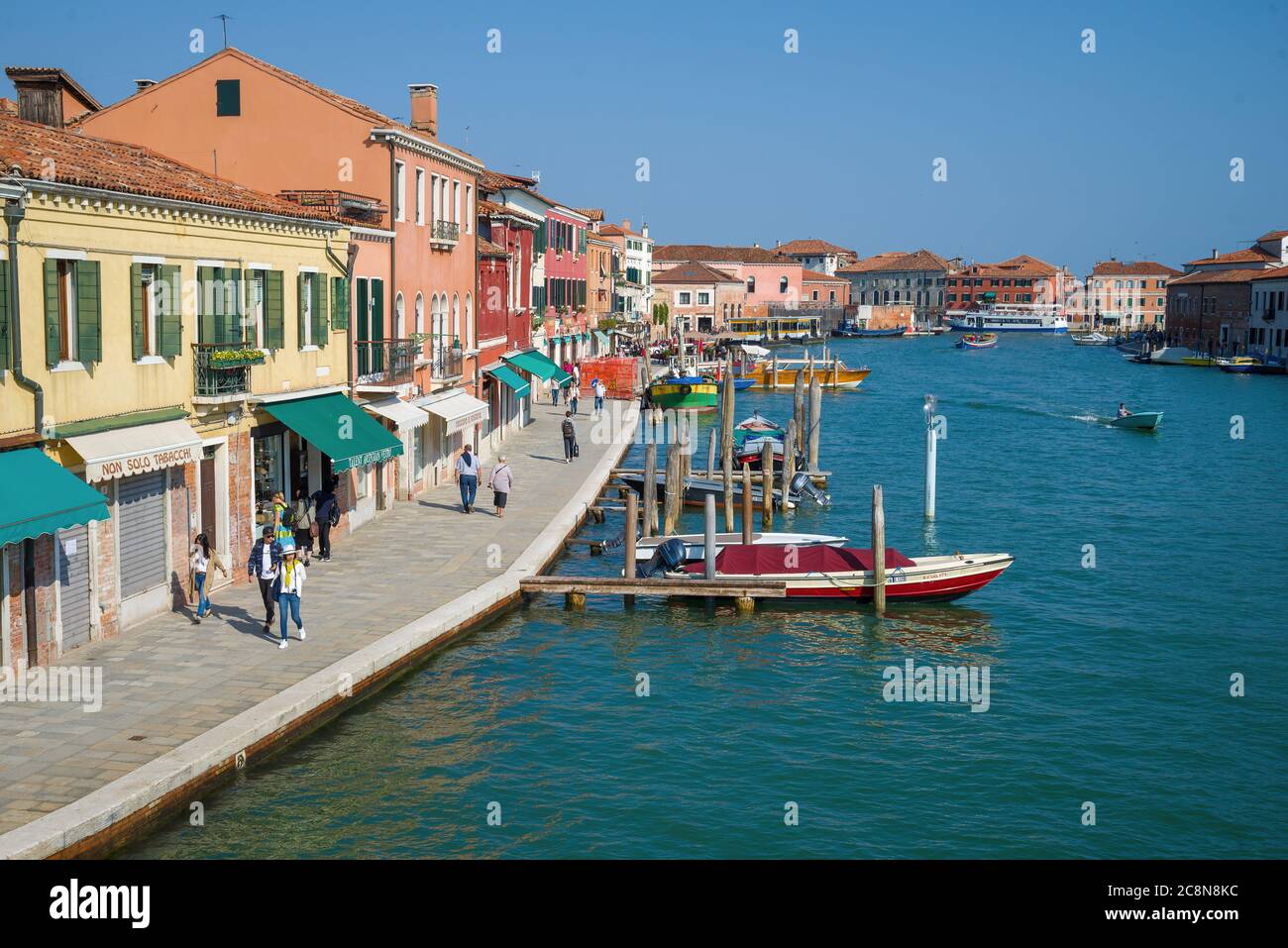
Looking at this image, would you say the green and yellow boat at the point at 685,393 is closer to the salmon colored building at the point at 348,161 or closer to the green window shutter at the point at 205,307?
the salmon colored building at the point at 348,161

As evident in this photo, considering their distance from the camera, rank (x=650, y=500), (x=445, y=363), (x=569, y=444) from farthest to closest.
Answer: (x=569, y=444)
(x=445, y=363)
(x=650, y=500)

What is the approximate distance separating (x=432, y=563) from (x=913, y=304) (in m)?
175

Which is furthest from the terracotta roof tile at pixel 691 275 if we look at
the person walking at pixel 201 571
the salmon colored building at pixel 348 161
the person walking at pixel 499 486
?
the person walking at pixel 201 571

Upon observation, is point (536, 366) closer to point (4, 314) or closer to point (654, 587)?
point (654, 587)

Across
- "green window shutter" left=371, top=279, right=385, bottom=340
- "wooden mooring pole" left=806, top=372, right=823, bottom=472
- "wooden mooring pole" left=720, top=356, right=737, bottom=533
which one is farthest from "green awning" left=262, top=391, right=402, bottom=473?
"wooden mooring pole" left=806, top=372, right=823, bottom=472

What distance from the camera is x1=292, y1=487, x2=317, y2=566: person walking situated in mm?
21297

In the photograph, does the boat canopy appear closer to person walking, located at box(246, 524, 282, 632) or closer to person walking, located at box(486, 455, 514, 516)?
person walking, located at box(486, 455, 514, 516)

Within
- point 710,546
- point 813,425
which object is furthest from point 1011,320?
point 710,546

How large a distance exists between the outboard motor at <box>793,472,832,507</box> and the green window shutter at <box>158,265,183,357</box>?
62.7ft

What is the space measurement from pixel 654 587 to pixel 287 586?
7.04 m

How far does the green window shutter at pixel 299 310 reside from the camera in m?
22.0

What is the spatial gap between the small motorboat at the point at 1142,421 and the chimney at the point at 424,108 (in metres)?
36.0

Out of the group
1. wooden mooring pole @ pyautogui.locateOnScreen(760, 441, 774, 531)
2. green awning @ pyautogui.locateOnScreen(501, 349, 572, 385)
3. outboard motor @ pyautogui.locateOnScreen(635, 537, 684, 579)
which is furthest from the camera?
green awning @ pyautogui.locateOnScreen(501, 349, 572, 385)

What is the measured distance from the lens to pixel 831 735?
1680 cm
